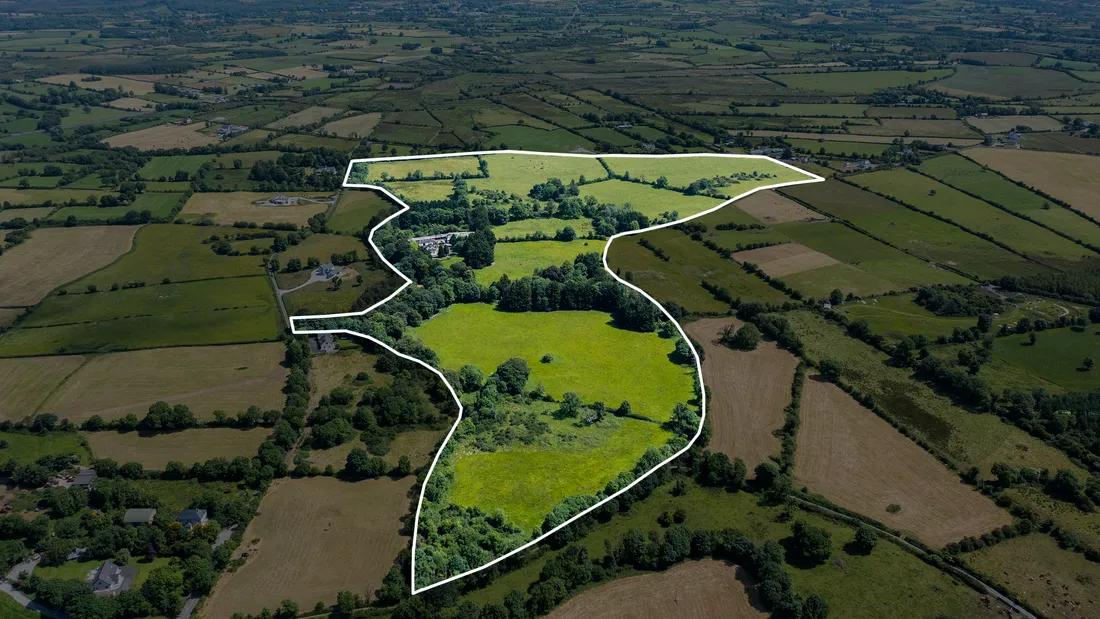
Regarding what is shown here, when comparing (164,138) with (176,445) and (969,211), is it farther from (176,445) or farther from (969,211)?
(969,211)

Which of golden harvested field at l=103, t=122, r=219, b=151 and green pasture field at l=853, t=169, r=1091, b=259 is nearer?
green pasture field at l=853, t=169, r=1091, b=259

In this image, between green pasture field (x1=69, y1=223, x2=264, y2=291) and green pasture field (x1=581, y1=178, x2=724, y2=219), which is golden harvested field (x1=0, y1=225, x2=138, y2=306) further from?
green pasture field (x1=581, y1=178, x2=724, y2=219)

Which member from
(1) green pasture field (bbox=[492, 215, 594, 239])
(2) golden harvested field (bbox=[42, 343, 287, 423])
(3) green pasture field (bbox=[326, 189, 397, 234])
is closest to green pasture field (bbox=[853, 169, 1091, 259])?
(1) green pasture field (bbox=[492, 215, 594, 239])

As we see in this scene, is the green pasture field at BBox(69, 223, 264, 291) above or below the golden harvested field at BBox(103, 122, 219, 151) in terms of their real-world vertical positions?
below

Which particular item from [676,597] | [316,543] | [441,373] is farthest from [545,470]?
[316,543]

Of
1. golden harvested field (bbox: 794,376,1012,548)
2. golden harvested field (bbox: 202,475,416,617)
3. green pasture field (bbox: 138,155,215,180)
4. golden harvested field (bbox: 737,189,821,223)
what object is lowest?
golden harvested field (bbox: 794,376,1012,548)
